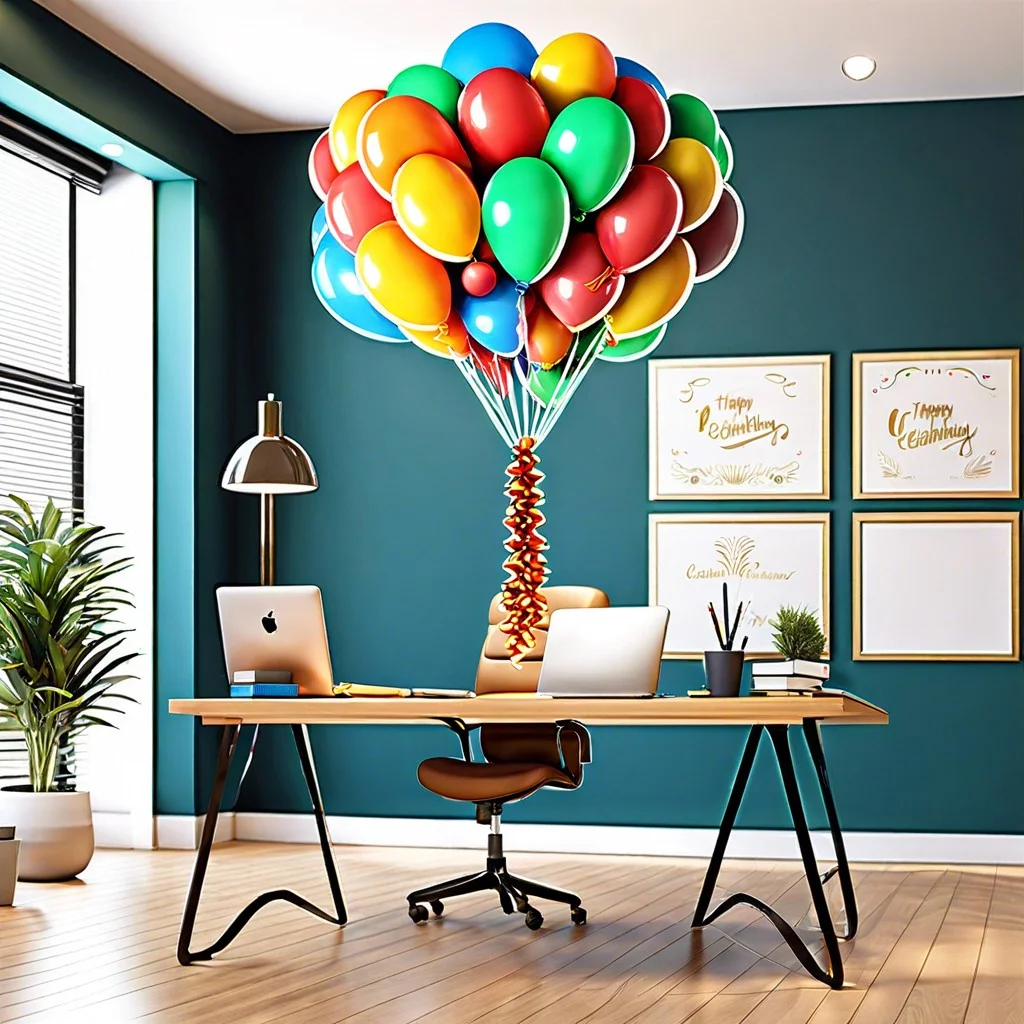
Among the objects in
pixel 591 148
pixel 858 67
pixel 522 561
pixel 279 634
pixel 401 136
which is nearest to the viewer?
pixel 591 148

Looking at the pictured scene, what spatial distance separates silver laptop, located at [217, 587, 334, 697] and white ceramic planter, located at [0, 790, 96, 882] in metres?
1.67

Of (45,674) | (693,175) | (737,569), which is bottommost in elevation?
(45,674)

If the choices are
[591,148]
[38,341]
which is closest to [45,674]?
[38,341]

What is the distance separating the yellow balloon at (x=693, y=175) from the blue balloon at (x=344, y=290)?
0.85 metres

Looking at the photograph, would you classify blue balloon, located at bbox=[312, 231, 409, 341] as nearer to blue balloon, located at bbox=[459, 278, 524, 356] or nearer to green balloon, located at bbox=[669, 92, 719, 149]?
blue balloon, located at bbox=[459, 278, 524, 356]

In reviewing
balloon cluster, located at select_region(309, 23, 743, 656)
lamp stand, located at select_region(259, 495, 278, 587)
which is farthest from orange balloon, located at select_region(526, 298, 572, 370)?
lamp stand, located at select_region(259, 495, 278, 587)

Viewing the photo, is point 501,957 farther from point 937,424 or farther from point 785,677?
point 937,424

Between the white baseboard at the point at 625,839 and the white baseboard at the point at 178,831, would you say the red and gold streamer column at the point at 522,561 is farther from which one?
the white baseboard at the point at 178,831

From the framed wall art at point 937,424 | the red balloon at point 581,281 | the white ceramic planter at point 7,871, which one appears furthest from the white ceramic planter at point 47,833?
the framed wall art at point 937,424

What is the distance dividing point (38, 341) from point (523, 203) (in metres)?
2.97

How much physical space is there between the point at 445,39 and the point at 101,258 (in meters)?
1.77

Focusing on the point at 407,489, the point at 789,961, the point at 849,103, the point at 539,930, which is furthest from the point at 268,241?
the point at 789,961

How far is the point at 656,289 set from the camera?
146 inches

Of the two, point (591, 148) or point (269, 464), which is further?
point (269, 464)
